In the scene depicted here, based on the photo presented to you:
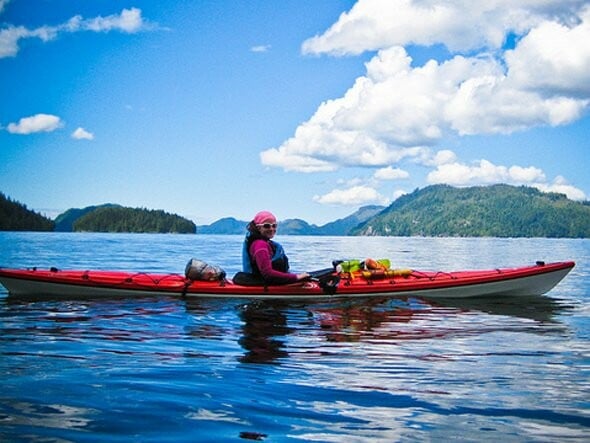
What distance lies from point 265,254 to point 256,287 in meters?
1.11

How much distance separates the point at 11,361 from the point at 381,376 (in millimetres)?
4868

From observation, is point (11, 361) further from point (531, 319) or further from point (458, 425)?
point (531, 319)

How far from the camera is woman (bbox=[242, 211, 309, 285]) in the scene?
45.2 ft

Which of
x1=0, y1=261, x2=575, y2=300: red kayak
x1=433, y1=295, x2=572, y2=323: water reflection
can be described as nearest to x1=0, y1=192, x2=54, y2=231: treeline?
x1=0, y1=261, x2=575, y2=300: red kayak

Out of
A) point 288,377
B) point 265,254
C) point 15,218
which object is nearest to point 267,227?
point 265,254

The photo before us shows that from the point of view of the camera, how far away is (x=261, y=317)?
12.6 m

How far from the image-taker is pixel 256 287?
14516mm

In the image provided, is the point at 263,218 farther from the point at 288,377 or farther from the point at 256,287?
the point at 288,377

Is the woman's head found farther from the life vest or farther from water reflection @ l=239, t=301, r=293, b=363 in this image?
water reflection @ l=239, t=301, r=293, b=363

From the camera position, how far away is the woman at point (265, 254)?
13.8 metres

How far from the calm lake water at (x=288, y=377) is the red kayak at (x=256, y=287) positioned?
1.57 m

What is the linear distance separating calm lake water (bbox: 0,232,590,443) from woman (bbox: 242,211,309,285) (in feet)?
4.09

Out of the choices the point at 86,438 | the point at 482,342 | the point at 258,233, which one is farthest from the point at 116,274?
the point at 86,438

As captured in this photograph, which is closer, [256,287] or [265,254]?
[265,254]
